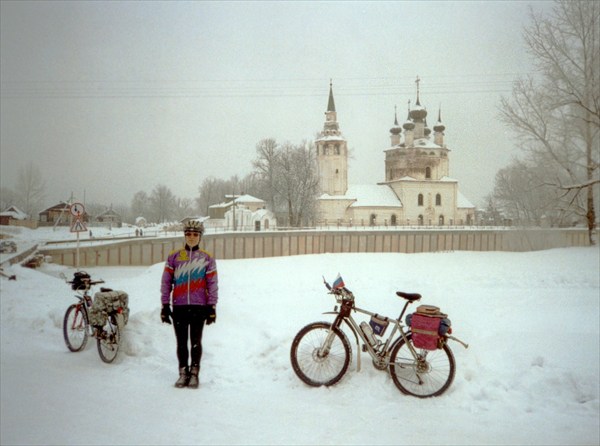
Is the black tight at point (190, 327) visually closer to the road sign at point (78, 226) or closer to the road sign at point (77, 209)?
the road sign at point (78, 226)

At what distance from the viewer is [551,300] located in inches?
125

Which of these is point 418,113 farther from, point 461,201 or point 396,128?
point 461,201

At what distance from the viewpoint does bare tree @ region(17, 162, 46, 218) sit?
11.6 feet

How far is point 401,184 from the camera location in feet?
11.0

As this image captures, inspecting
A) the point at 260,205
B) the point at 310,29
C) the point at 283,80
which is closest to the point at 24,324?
the point at 260,205

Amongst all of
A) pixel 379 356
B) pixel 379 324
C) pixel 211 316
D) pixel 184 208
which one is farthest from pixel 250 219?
pixel 379 356

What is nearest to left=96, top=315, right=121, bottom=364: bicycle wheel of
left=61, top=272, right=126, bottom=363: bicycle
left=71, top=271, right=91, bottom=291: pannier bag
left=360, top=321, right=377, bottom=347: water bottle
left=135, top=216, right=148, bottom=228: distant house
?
left=61, top=272, right=126, bottom=363: bicycle

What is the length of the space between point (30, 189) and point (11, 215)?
28 centimetres

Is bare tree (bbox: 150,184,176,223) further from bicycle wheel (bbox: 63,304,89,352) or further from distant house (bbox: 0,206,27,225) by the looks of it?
distant house (bbox: 0,206,27,225)

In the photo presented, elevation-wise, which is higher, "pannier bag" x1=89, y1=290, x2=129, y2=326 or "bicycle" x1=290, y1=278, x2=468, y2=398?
"pannier bag" x1=89, y1=290, x2=129, y2=326

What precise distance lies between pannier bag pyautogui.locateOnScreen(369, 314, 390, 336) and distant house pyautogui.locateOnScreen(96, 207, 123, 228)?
2259mm

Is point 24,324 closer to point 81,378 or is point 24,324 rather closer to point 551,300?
point 81,378

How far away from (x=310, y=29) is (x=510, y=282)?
103 inches

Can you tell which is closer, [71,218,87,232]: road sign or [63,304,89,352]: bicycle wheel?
[63,304,89,352]: bicycle wheel
